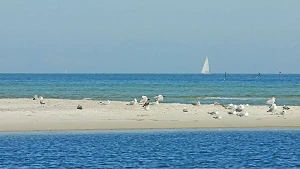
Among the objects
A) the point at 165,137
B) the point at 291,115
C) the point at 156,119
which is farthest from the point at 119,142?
the point at 291,115

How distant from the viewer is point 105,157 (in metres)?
18.5

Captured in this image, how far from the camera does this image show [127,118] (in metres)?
29.4

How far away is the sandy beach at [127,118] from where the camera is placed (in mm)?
26844

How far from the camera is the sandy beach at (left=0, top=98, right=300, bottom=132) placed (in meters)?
26.8

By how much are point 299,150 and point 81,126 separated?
9.33m

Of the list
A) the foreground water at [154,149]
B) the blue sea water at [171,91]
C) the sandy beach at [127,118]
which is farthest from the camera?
the blue sea water at [171,91]

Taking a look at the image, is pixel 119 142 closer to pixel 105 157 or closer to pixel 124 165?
pixel 105 157

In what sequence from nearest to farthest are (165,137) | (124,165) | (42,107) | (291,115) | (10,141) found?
(124,165)
(10,141)
(165,137)
(291,115)
(42,107)

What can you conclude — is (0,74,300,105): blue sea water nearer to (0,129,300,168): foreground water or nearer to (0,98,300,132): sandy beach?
(0,98,300,132): sandy beach

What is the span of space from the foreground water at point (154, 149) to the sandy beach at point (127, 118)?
1885 mm

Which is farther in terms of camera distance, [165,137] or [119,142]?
[165,137]

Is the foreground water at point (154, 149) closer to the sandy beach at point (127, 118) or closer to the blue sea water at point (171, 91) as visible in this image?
the sandy beach at point (127, 118)

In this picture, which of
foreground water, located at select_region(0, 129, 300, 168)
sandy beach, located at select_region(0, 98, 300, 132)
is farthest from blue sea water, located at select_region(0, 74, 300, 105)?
foreground water, located at select_region(0, 129, 300, 168)

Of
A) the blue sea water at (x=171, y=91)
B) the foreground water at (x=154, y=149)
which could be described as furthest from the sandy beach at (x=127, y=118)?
the blue sea water at (x=171, y=91)
